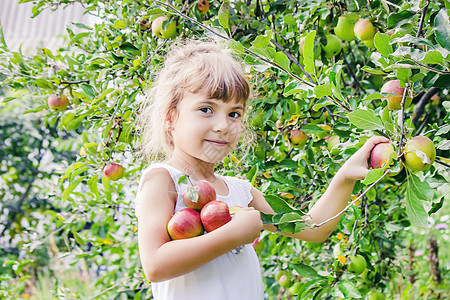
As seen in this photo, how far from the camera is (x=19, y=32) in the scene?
3.41 meters

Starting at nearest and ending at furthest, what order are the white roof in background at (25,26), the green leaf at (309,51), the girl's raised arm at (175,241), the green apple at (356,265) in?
1. the girl's raised arm at (175,241)
2. the green leaf at (309,51)
3. the green apple at (356,265)
4. the white roof in background at (25,26)

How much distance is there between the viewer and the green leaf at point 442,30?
0.97 metres

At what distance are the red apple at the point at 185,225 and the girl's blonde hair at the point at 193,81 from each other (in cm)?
32

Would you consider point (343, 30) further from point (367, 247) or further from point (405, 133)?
point (367, 247)

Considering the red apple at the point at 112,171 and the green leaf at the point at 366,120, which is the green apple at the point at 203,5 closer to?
the red apple at the point at 112,171

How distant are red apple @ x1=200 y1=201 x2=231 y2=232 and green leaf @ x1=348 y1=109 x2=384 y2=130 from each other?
13.2 inches

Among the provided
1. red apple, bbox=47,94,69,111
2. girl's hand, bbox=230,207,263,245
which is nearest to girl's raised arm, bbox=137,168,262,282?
girl's hand, bbox=230,207,263,245

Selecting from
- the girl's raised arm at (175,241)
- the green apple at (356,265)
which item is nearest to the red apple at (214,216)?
the girl's raised arm at (175,241)

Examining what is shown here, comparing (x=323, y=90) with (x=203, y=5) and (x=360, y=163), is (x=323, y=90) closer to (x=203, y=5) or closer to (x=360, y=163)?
(x=360, y=163)

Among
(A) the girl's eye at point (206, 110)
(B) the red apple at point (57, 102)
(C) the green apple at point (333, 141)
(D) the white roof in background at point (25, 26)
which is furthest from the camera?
(D) the white roof in background at point (25, 26)

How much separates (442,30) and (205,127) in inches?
→ 21.6

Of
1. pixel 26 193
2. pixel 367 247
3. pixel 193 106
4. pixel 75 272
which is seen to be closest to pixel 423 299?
pixel 367 247

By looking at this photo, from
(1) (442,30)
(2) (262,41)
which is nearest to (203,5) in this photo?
(2) (262,41)

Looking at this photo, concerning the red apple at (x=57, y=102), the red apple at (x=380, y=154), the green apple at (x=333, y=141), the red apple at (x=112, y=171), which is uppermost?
the red apple at (x=380, y=154)
